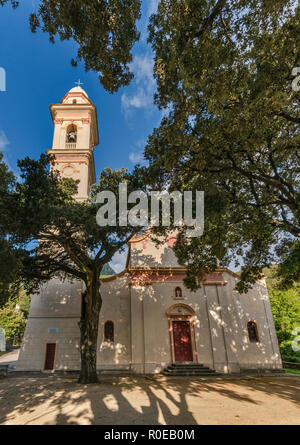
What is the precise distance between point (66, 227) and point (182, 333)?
10391mm

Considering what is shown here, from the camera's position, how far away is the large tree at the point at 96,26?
15.0 ft

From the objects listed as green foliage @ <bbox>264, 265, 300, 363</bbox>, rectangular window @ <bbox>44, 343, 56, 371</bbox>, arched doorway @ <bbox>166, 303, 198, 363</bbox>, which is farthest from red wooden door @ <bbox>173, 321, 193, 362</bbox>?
green foliage @ <bbox>264, 265, 300, 363</bbox>

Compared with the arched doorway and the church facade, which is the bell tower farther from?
the arched doorway

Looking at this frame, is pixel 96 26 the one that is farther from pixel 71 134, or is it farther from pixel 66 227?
pixel 71 134

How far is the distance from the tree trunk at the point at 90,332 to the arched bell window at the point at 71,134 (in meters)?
14.2

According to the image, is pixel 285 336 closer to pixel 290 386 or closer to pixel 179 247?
pixel 290 386

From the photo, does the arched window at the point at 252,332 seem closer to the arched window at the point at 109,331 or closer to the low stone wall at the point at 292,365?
the low stone wall at the point at 292,365

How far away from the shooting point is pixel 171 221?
1030cm

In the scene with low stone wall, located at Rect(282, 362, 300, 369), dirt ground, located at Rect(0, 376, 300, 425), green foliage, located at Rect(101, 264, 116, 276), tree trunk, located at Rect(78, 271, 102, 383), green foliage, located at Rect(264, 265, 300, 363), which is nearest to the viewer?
dirt ground, located at Rect(0, 376, 300, 425)

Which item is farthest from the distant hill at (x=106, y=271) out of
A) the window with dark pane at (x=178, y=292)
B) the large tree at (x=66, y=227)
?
the large tree at (x=66, y=227)

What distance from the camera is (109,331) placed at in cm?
1628

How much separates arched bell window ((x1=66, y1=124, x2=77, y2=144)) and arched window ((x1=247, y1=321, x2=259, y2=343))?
2058 cm

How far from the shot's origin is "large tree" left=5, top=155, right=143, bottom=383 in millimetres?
8977

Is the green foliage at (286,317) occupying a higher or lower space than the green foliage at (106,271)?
lower
